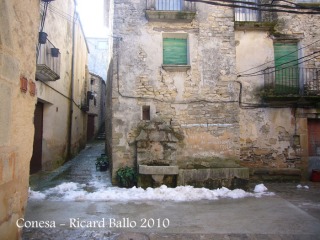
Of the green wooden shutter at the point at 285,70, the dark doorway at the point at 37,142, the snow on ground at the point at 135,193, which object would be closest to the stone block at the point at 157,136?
the snow on ground at the point at 135,193

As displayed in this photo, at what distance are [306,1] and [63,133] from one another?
10806mm

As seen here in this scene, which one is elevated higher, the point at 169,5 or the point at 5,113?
the point at 169,5

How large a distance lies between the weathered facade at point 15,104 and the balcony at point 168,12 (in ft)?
17.7

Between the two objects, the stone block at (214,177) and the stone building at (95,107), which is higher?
the stone building at (95,107)

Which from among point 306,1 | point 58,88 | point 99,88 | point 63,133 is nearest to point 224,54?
point 306,1

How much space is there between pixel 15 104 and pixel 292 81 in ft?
30.2

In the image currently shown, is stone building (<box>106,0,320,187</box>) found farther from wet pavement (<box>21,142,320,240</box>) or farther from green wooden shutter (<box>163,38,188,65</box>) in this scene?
wet pavement (<box>21,142,320,240</box>)

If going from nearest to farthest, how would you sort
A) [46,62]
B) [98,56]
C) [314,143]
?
[46,62]
[314,143]
[98,56]

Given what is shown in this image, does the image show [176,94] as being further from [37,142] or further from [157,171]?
[37,142]

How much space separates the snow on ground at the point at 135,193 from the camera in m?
6.34

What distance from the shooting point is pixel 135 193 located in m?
6.75

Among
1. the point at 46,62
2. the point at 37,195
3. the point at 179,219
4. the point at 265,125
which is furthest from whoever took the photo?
the point at 265,125

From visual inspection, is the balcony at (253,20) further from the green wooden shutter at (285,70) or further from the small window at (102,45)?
the small window at (102,45)

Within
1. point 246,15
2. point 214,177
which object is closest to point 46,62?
point 214,177
